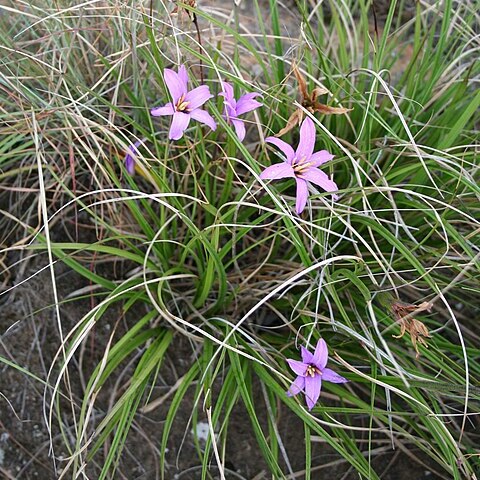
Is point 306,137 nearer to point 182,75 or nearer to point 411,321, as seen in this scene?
point 182,75

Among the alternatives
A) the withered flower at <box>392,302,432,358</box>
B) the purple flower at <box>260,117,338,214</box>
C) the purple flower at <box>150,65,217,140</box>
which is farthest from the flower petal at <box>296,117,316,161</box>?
the withered flower at <box>392,302,432,358</box>

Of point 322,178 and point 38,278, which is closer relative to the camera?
point 322,178

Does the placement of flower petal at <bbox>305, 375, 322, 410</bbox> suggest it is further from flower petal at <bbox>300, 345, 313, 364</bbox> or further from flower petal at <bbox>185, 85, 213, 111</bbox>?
flower petal at <bbox>185, 85, 213, 111</bbox>

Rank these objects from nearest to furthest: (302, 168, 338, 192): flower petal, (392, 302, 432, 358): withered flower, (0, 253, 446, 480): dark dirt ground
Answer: (392, 302, 432, 358): withered flower → (302, 168, 338, 192): flower petal → (0, 253, 446, 480): dark dirt ground

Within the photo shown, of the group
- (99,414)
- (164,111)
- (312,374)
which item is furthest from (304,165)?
(99,414)

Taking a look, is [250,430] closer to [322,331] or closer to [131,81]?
[322,331]

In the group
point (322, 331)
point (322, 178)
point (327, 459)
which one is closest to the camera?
point (322, 178)

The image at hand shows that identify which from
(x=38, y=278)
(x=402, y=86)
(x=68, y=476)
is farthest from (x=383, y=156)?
(x=68, y=476)
